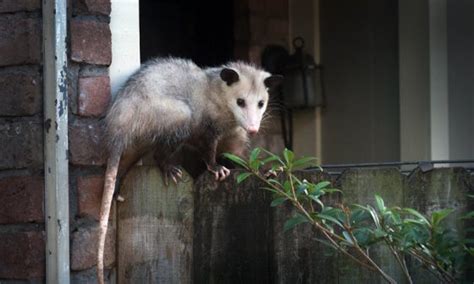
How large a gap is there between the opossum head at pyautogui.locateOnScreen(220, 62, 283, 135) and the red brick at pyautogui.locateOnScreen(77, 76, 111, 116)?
0.78 metres

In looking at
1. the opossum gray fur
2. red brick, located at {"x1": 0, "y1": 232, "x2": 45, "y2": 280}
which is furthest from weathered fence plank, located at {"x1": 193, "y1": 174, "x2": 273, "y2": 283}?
red brick, located at {"x1": 0, "y1": 232, "x2": 45, "y2": 280}

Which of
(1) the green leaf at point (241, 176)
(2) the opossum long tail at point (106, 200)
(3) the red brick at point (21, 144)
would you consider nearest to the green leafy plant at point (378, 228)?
(1) the green leaf at point (241, 176)

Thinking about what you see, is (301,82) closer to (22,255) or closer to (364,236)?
(364,236)

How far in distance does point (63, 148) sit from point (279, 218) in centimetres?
78

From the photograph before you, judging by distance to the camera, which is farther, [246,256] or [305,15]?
[305,15]

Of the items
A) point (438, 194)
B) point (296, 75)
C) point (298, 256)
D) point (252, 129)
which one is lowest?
point (298, 256)

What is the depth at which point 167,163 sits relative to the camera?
3.19 meters

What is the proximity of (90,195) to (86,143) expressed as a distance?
17 cm

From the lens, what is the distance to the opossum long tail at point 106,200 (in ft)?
9.40

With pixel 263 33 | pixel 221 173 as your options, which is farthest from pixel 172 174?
pixel 263 33

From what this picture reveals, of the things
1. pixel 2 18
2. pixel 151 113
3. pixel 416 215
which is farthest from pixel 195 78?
pixel 416 215

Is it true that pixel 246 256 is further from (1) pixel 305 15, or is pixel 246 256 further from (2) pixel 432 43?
(1) pixel 305 15

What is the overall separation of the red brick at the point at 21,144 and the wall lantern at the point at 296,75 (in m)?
2.66

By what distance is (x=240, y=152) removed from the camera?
3.88m
